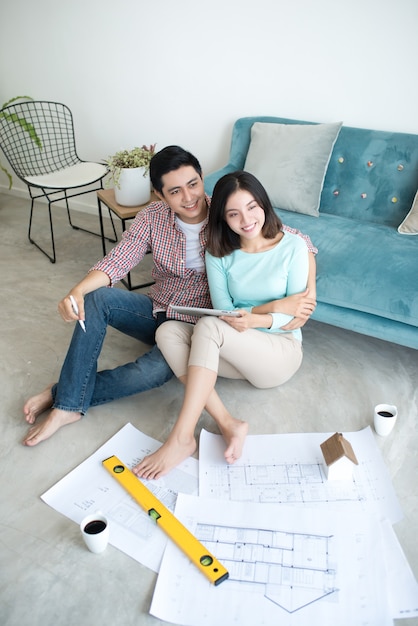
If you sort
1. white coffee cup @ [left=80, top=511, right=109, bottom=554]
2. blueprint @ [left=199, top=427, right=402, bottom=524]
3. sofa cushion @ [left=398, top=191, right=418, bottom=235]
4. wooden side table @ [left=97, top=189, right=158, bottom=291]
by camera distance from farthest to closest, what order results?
wooden side table @ [left=97, top=189, right=158, bottom=291]
sofa cushion @ [left=398, top=191, right=418, bottom=235]
blueprint @ [left=199, top=427, right=402, bottom=524]
white coffee cup @ [left=80, top=511, right=109, bottom=554]

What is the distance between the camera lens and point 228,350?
1501 millimetres

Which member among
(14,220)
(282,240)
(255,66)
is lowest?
(14,220)

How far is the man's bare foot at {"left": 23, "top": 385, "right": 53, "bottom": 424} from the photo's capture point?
1.59 meters

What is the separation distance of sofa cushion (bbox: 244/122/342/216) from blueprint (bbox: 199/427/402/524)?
42.4 inches

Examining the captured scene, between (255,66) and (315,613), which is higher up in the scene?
(255,66)

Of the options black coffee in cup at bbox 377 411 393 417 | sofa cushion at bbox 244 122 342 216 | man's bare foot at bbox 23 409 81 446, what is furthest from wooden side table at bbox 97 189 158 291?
black coffee in cup at bbox 377 411 393 417

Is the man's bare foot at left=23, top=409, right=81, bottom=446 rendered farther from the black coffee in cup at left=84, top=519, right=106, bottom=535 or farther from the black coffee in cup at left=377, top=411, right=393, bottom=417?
the black coffee in cup at left=377, top=411, right=393, bottom=417

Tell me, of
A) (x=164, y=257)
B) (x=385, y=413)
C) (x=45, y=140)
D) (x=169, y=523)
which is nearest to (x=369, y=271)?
(x=385, y=413)

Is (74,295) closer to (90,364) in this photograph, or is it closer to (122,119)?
(90,364)

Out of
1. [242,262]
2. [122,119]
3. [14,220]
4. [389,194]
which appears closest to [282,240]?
[242,262]

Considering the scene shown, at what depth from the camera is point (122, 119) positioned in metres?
3.00

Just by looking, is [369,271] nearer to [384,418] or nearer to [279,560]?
[384,418]

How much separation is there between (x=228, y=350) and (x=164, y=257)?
0.40 metres

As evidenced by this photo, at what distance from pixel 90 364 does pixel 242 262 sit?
1.87 ft
